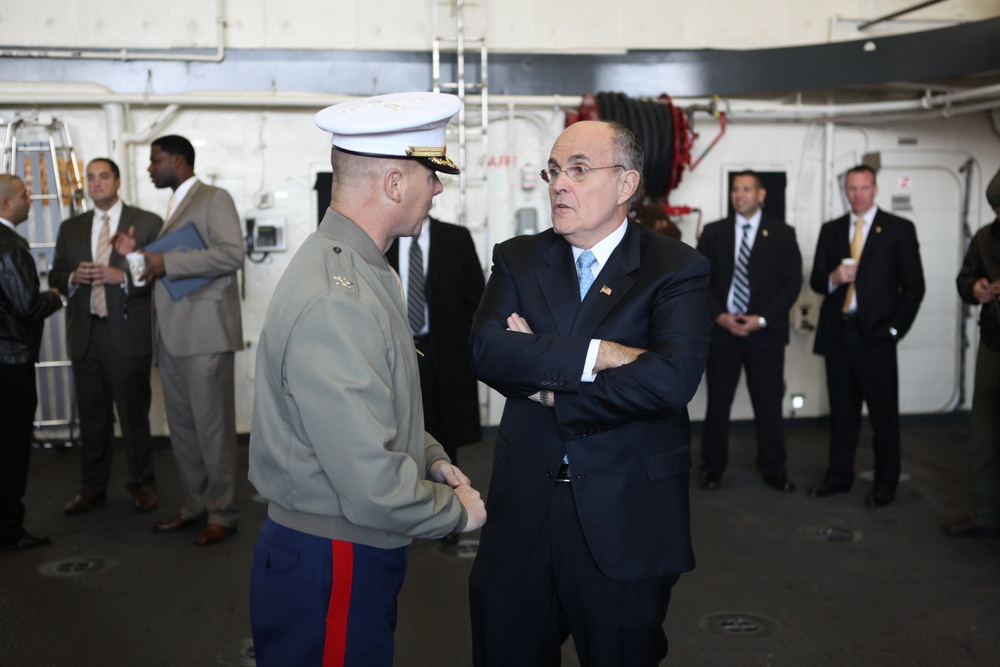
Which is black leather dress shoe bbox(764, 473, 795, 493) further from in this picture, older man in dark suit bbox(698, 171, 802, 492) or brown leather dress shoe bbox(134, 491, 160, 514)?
brown leather dress shoe bbox(134, 491, 160, 514)

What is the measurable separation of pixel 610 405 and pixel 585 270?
1.28ft

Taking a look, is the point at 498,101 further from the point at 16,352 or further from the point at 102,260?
the point at 16,352

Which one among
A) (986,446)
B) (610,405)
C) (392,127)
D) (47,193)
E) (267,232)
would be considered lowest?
(986,446)

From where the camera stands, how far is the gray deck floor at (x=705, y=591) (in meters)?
3.39

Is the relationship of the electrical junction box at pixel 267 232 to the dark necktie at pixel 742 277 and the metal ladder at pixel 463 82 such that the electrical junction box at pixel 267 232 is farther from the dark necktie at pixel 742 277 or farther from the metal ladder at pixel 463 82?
the dark necktie at pixel 742 277

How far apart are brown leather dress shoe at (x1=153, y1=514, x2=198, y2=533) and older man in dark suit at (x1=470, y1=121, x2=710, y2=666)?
295 cm

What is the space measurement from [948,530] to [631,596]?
327cm

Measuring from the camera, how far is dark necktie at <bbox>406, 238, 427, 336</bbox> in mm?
4516

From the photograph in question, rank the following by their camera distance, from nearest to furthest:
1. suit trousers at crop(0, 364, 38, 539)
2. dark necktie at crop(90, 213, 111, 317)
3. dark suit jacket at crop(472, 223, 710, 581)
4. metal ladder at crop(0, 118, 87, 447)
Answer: dark suit jacket at crop(472, 223, 710, 581) → suit trousers at crop(0, 364, 38, 539) → dark necktie at crop(90, 213, 111, 317) → metal ladder at crop(0, 118, 87, 447)

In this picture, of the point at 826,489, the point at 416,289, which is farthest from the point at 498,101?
the point at 826,489

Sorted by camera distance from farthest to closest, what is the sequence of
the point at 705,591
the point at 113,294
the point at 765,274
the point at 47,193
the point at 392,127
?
1. the point at 47,193
2. the point at 765,274
3. the point at 113,294
4. the point at 705,591
5. the point at 392,127

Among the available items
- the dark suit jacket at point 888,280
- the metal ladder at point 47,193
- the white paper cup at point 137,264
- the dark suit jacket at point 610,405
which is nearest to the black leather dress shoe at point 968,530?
the dark suit jacket at point 888,280

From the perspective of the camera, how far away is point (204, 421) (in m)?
4.64

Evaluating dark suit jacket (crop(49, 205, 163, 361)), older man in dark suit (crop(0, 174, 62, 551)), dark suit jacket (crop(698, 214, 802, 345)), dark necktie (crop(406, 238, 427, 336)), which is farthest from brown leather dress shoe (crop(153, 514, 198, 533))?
dark suit jacket (crop(698, 214, 802, 345))
